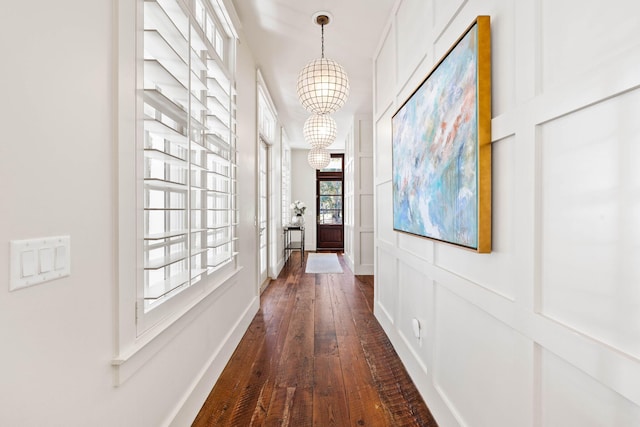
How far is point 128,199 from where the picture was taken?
1094mm

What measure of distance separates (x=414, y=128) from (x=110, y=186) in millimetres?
1578

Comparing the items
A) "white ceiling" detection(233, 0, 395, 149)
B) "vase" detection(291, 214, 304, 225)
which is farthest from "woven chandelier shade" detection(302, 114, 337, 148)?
"vase" detection(291, 214, 304, 225)

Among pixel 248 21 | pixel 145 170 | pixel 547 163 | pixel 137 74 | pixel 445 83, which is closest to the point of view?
pixel 547 163

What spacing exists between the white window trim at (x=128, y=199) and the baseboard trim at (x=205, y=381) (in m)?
0.46

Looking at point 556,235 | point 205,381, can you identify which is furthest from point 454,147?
point 205,381

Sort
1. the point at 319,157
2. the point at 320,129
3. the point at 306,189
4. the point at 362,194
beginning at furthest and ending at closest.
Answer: the point at 306,189, the point at 319,157, the point at 362,194, the point at 320,129

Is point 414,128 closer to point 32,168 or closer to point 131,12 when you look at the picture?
point 131,12

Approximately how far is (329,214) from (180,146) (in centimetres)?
690

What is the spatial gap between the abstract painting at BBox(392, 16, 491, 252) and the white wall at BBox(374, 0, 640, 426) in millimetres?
44

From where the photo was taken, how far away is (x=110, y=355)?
3.29 ft

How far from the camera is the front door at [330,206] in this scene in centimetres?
832

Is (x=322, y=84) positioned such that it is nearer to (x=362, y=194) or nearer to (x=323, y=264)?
(x=362, y=194)

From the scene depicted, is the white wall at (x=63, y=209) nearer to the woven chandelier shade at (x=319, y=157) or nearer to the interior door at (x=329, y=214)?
the woven chandelier shade at (x=319, y=157)

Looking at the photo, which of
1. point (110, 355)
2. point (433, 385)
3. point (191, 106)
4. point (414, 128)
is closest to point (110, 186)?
point (110, 355)
